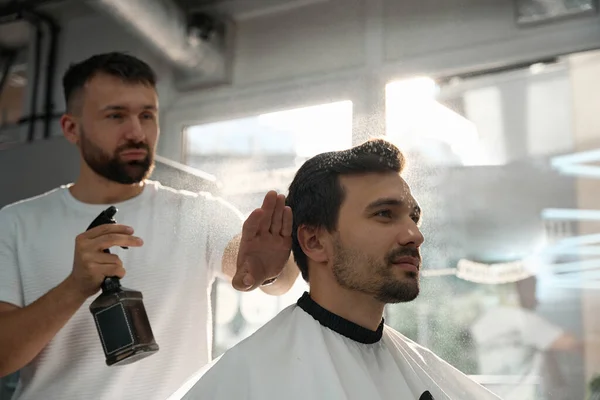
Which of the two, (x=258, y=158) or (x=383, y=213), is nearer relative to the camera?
(x=383, y=213)

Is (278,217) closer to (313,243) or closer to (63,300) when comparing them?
(313,243)

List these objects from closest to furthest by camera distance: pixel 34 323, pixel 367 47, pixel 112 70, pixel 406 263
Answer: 1. pixel 406 263
2. pixel 34 323
3. pixel 112 70
4. pixel 367 47

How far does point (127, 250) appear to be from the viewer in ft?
6.22

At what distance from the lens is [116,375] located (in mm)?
1805

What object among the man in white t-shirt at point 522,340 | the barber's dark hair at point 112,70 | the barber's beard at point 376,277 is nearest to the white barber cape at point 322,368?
the barber's beard at point 376,277

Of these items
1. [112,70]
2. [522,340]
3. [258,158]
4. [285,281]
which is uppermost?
[112,70]

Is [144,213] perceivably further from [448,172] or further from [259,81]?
[448,172]

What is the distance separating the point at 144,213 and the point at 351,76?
0.76 m

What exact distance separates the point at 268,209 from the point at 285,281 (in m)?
0.24

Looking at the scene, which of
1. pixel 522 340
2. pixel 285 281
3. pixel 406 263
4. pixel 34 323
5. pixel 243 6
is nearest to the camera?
pixel 406 263

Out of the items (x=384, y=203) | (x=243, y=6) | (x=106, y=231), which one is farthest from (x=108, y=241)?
(x=243, y=6)

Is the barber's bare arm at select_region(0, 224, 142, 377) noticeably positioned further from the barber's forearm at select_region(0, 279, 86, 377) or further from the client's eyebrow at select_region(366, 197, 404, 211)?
the client's eyebrow at select_region(366, 197, 404, 211)

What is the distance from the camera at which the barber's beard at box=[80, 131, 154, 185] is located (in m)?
1.87

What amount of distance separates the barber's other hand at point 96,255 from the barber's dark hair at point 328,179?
43 cm
